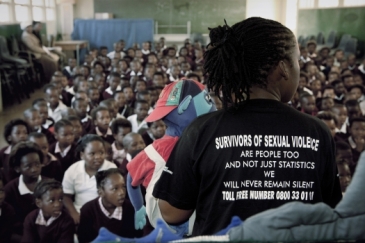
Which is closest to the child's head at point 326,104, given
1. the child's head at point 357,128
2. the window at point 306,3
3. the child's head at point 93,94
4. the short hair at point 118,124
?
the child's head at point 357,128

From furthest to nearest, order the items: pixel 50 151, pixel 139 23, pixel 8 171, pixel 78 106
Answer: pixel 139 23, pixel 78 106, pixel 50 151, pixel 8 171

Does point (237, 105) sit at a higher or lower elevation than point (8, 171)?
higher

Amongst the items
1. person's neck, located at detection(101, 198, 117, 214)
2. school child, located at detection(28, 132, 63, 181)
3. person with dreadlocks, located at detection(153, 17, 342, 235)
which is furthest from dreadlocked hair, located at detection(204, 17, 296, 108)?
school child, located at detection(28, 132, 63, 181)

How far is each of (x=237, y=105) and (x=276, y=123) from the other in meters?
0.10

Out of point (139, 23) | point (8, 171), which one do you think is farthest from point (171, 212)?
point (139, 23)

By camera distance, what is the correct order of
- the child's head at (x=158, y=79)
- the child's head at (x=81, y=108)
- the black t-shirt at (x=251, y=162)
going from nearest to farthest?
the black t-shirt at (x=251, y=162)
the child's head at (x=81, y=108)
the child's head at (x=158, y=79)

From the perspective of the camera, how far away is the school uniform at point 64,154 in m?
Result: 3.66

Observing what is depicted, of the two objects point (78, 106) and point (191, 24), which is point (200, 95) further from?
point (191, 24)

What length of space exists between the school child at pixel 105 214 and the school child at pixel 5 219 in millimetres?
445

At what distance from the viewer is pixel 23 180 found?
306cm

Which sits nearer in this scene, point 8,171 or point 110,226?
point 110,226

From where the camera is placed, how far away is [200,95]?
4.96 feet

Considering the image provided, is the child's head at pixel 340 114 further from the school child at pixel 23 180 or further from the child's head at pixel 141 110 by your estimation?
the school child at pixel 23 180

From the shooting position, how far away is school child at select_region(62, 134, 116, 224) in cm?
318
